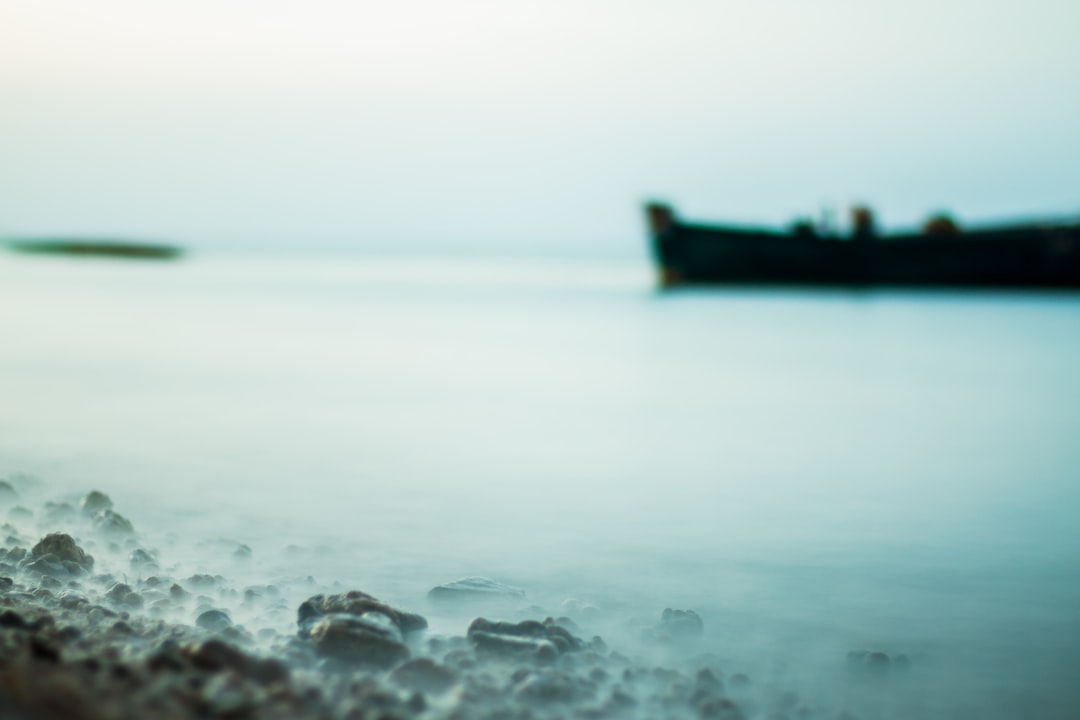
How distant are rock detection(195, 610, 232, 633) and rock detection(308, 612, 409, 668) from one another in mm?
341

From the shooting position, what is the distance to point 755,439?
23.5 feet

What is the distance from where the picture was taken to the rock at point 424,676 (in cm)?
243

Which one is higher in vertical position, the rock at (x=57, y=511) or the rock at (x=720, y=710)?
the rock at (x=57, y=511)

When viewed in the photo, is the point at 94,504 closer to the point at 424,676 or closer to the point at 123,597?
the point at 123,597

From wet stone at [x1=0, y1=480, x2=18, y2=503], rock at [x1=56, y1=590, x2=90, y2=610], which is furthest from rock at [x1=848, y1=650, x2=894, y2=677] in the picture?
wet stone at [x1=0, y1=480, x2=18, y2=503]

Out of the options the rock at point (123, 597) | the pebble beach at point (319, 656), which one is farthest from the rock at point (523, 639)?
the rock at point (123, 597)

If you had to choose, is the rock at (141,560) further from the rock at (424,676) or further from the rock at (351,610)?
the rock at (424,676)

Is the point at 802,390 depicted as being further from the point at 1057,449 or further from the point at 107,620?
the point at 107,620

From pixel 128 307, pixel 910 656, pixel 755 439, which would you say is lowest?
pixel 910 656

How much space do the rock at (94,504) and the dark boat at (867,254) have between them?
24.1 metres

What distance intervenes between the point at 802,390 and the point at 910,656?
24.4ft

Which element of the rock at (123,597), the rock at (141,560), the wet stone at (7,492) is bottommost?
the rock at (123,597)

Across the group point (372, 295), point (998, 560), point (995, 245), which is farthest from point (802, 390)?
point (372, 295)

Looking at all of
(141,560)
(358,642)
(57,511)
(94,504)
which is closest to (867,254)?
(94,504)
